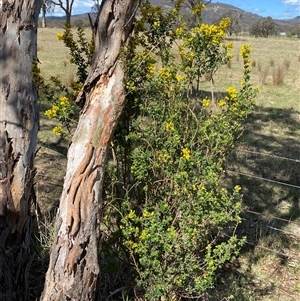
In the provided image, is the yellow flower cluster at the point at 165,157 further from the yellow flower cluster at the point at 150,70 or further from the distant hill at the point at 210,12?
the distant hill at the point at 210,12

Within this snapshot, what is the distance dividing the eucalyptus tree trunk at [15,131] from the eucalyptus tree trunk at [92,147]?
1.33 feet

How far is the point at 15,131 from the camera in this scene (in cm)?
269

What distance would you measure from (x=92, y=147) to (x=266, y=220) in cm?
279

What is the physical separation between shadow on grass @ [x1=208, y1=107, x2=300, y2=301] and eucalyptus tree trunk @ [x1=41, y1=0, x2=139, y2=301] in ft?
3.11

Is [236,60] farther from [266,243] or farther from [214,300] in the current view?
[214,300]

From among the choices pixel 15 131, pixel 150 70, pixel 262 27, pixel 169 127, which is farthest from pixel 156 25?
pixel 262 27

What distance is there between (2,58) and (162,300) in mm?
1912

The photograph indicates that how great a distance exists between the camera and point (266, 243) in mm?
4180

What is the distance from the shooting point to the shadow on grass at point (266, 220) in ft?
12.0

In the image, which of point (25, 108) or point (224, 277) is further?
point (224, 277)

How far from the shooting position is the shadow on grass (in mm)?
3662

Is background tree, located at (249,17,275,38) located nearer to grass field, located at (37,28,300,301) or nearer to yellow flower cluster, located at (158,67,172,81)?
grass field, located at (37,28,300,301)

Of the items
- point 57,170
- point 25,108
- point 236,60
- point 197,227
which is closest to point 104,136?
point 25,108

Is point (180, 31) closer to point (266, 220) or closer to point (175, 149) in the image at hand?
point (175, 149)
